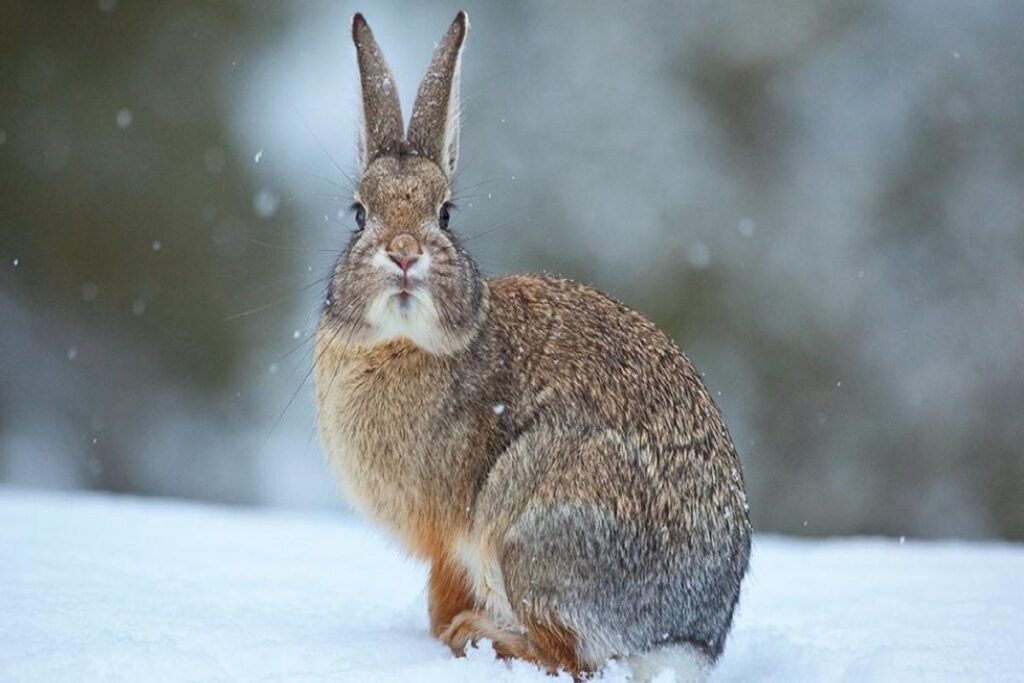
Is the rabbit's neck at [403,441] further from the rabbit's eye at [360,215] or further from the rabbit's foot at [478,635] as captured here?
the rabbit's eye at [360,215]

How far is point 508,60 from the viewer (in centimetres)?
1139

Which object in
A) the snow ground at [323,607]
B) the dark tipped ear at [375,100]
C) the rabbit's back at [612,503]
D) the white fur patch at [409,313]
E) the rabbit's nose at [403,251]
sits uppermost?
the dark tipped ear at [375,100]

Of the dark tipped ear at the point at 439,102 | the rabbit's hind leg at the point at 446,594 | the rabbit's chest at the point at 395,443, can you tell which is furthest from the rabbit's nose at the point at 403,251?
the rabbit's hind leg at the point at 446,594

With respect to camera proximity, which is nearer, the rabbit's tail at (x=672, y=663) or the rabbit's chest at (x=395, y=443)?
the rabbit's tail at (x=672, y=663)

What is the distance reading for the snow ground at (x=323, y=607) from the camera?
3605mm

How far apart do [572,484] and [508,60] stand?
311 inches

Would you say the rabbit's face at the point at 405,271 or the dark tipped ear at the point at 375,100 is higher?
the dark tipped ear at the point at 375,100

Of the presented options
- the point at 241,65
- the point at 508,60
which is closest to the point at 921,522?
the point at 508,60

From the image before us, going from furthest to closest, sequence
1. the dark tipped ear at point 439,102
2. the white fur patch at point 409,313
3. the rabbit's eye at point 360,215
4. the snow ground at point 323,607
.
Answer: the dark tipped ear at point 439,102 < the rabbit's eye at point 360,215 < the white fur patch at point 409,313 < the snow ground at point 323,607

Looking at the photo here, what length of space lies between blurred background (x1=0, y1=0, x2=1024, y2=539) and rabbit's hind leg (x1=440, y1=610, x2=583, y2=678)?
634cm

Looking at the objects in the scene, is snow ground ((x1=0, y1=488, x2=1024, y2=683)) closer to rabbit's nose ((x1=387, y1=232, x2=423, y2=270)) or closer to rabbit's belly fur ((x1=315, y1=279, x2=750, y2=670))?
rabbit's belly fur ((x1=315, y1=279, x2=750, y2=670))

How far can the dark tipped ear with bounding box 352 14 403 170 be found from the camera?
178 inches

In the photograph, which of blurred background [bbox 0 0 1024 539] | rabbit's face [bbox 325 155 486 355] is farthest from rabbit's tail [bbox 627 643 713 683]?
blurred background [bbox 0 0 1024 539]

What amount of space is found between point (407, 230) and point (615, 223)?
7.12 metres
